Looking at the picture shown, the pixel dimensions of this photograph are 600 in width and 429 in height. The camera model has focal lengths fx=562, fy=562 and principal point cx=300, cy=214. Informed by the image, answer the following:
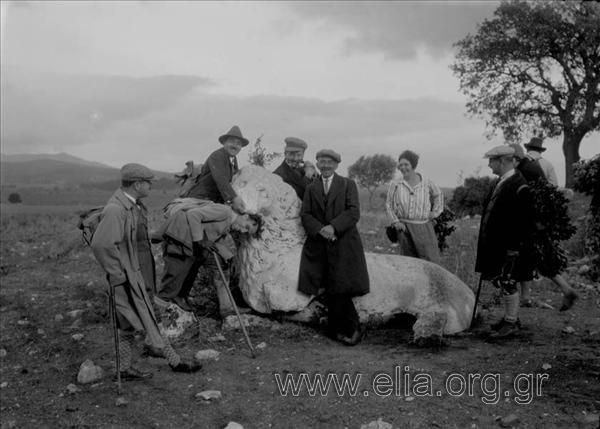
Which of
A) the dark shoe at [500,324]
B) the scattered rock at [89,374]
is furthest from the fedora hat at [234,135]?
the dark shoe at [500,324]

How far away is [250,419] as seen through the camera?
447 cm

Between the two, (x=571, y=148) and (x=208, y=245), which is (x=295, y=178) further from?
(x=571, y=148)

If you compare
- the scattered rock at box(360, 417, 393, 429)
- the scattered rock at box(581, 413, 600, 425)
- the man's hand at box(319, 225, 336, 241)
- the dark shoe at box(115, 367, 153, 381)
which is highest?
the man's hand at box(319, 225, 336, 241)

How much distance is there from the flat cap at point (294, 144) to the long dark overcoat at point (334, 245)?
0.75m

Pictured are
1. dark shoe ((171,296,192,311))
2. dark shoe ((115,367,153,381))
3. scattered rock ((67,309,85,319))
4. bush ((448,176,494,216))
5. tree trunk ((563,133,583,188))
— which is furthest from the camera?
tree trunk ((563,133,583,188))

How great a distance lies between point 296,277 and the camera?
671cm

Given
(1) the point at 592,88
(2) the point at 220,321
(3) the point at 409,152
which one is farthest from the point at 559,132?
(2) the point at 220,321

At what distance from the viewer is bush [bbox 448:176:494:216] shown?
20.2m

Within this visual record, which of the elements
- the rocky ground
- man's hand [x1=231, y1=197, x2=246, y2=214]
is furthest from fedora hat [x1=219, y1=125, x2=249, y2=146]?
the rocky ground

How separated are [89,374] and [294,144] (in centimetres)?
360

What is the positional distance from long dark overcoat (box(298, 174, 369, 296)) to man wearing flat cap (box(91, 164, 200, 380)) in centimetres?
190

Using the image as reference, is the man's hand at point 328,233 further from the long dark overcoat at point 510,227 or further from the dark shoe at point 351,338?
the long dark overcoat at point 510,227

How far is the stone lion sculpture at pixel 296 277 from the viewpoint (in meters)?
6.54

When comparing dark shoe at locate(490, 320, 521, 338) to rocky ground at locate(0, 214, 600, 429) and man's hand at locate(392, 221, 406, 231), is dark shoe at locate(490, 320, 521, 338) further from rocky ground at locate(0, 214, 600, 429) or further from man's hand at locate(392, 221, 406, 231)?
man's hand at locate(392, 221, 406, 231)
